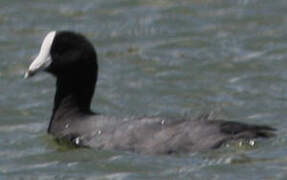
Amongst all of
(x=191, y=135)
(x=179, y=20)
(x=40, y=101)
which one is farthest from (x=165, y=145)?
(x=179, y=20)

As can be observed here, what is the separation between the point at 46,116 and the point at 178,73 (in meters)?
1.83

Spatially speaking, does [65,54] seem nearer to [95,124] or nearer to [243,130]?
[95,124]

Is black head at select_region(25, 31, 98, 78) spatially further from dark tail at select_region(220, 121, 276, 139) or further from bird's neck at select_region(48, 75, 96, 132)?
dark tail at select_region(220, 121, 276, 139)

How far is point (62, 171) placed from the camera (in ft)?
36.0

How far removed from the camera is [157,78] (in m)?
14.2

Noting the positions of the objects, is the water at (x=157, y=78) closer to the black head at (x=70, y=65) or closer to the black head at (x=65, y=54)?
the black head at (x=70, y=65)

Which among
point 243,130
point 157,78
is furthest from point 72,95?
point 157,78

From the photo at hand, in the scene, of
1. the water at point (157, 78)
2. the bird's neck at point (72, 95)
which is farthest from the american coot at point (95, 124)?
the water at point (157, 78)

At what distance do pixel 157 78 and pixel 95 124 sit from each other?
111 inches

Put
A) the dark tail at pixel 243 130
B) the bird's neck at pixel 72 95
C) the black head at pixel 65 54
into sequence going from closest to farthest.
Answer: the dark tail at pixel 243 130 → the black head at pixel 65 54 → the bird's neck at pixel 72 95

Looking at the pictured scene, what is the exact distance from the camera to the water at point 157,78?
10859 millimetres

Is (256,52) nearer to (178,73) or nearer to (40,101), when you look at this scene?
(178,73)

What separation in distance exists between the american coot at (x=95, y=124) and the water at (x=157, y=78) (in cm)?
10

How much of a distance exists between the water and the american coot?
100 mm
